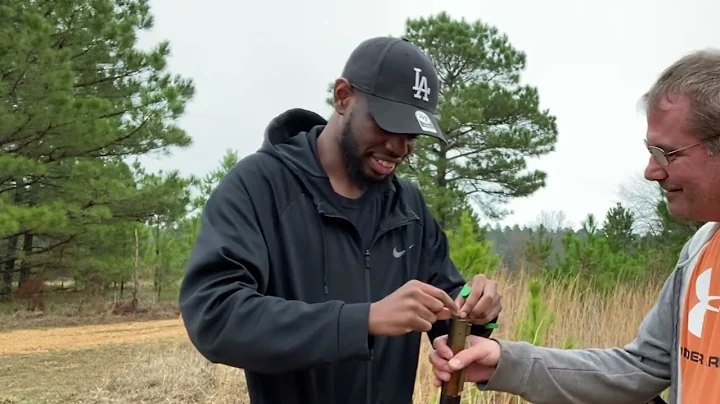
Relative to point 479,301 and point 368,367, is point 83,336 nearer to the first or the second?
point 368,367

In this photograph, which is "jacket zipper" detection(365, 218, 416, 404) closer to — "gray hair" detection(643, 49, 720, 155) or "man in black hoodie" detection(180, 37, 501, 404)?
"man in black hoodie" detection(180, 37, 501, 404)

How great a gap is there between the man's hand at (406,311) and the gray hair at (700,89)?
2.56ft

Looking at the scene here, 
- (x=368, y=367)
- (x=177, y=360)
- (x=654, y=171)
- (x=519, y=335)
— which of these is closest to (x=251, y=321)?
(x=368, y=367)

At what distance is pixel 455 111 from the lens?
17047 mm

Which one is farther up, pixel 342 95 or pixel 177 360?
pixel 342 95

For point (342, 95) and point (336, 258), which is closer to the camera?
point (336, 258)

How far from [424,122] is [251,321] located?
2.36 feet

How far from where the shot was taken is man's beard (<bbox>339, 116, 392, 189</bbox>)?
1.88m

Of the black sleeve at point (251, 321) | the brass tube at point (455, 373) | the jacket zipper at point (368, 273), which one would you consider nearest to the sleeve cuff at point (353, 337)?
the black sleeve at point (251, 321)

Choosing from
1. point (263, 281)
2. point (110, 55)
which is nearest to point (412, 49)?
point (263, 281)

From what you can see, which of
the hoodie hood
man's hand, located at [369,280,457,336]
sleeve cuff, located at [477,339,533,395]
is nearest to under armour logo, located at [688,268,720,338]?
sleeve cuff, located at [477,339,533,395]

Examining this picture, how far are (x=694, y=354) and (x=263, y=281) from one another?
1.10 m

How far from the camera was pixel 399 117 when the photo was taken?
184 centimetres

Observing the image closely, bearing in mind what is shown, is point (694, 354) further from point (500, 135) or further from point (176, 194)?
point (500, 135)
